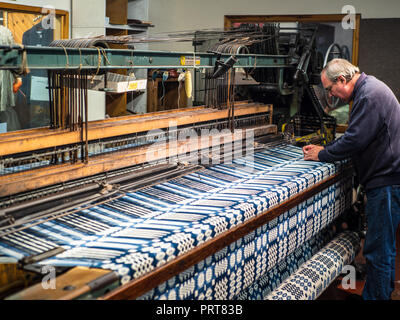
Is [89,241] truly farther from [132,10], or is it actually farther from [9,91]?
[132,10]

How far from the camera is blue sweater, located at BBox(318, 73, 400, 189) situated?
305cm

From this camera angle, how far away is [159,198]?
2381 mm

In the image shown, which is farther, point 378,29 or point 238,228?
point 378,29

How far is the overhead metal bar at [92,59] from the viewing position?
1.99m

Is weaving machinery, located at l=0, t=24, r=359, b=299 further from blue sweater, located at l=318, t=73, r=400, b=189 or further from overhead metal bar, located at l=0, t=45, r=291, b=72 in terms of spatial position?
blue sweater, located at l=318, t=73, r=400, b=189

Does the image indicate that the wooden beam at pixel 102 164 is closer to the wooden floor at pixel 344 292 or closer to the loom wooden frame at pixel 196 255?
the loom wooden frame at pixel 196 255

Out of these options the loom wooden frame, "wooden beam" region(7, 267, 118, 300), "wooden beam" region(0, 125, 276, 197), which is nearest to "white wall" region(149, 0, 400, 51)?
"wooden beam" region(0, 125, 276, 197)

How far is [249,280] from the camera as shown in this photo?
8.24 feet

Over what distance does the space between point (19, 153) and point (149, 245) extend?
0.96 meters

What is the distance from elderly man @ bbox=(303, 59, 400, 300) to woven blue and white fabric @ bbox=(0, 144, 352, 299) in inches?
11.5

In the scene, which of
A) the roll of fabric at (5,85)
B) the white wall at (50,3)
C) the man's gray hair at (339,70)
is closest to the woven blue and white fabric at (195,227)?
the man's gray hair at (339,70)

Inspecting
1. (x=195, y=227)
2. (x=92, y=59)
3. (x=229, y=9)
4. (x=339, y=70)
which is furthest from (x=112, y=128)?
(x=229, y=9)

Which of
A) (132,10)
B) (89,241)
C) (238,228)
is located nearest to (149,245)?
(89,241)

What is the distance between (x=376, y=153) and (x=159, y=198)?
1584 mm
